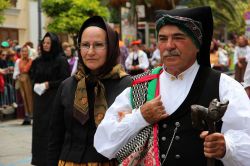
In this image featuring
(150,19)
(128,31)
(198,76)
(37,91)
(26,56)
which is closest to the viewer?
(198,76)

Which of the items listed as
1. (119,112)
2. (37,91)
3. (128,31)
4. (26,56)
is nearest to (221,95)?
(119,112)

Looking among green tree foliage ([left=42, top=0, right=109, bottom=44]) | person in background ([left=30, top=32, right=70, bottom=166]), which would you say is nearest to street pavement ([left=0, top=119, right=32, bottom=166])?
person in background ([left=30, top=32, right=70, bottom=166])

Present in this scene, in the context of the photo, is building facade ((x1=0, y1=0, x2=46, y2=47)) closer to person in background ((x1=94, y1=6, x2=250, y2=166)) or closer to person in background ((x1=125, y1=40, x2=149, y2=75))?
person in background ((x1=125, y1=40, x2=149, y2=75))

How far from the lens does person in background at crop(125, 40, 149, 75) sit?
54.7ft

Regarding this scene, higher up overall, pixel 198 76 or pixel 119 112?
pixel 198 76

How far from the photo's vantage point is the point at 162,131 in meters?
2.77

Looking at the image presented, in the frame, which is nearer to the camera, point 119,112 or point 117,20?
point 119,112

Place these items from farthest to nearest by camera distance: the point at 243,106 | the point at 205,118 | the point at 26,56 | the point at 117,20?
1. the point at 117,20
2. the point at 26,56
3. the point at 243,106
4. the point at 205,118

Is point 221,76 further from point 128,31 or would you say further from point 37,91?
point 128,31

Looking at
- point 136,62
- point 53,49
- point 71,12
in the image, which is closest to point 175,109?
point 53,49

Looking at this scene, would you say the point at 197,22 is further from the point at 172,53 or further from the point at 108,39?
the point at 108,39

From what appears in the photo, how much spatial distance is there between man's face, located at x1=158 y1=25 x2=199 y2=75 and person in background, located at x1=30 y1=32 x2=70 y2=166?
4472 millimetres

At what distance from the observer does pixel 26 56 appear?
39.8ft

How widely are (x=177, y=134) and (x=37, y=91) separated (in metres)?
4.84
